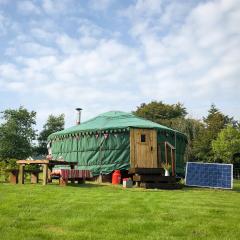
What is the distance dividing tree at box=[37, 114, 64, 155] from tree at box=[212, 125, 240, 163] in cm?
1301

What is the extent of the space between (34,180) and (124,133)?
12.5ft

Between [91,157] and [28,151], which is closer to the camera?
[91,157]

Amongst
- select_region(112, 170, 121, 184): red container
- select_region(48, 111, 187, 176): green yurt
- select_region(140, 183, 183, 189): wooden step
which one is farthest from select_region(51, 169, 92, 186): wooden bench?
select_region(48, 111, 187, 176): green yurt

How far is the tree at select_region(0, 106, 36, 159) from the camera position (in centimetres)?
3042

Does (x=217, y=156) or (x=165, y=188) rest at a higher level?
(x=217, y=156)

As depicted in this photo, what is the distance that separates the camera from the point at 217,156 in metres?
33.0

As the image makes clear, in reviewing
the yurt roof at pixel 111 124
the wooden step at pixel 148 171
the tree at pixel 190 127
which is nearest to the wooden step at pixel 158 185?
the wooden step at pixel 148 171

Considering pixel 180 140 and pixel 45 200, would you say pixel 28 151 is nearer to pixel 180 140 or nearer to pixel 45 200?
pixel 180 140

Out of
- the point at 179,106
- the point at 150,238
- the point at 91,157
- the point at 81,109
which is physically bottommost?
the point at 150,238

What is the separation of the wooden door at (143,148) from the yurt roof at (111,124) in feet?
0.83

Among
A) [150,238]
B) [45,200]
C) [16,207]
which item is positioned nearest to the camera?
[150,238]

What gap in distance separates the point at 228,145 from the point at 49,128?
1479cm

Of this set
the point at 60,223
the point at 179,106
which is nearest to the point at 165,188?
the point at 60,223

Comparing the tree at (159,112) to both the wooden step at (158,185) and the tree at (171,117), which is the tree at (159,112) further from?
the wooden step at (158,185)
